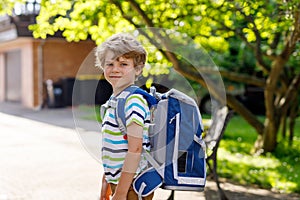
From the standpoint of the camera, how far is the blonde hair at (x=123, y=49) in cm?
267

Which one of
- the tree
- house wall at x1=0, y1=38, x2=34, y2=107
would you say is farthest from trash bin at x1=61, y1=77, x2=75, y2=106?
the tree

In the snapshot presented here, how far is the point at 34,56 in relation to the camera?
67.7ft

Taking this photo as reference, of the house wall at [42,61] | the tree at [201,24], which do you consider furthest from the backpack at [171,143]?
the house wall at [42,61]

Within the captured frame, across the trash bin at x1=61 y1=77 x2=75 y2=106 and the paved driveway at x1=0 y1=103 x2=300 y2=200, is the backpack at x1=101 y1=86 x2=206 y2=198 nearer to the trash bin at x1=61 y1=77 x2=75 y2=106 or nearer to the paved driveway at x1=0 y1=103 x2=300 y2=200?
the paved driveway at x1=0 y1=103 x2=300 y2=200

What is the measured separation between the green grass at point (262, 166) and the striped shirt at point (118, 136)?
4.21m

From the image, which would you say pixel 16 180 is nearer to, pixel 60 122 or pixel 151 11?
pixel 151 11

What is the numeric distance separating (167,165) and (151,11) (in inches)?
210

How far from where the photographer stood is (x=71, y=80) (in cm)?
2025

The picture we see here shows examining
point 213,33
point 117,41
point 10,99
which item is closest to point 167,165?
point 117,41

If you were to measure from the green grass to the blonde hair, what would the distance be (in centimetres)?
435

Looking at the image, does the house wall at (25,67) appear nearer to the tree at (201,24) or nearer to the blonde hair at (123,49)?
the tree at (201,24)

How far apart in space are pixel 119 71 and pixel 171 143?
50cm

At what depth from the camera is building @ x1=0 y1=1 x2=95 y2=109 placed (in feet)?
66.1

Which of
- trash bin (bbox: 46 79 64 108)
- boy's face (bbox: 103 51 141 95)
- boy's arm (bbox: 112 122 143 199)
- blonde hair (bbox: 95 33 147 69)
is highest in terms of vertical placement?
blonde hair (bbox: 95 33 147 69)
